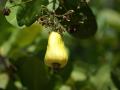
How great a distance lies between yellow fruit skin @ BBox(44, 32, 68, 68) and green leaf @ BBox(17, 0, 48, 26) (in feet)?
0.31

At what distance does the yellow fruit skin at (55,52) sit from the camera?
5.00ft

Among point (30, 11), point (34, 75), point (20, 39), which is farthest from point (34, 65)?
point (30, 11)

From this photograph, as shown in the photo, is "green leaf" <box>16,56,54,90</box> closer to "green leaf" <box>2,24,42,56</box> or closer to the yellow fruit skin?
"green leaf" <box>2,24,42,56</box>

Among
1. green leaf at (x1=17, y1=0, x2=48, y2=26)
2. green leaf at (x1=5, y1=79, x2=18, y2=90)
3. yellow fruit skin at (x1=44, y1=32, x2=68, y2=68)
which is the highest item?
green leaf at (x1=17, y1=0, x2=48, y2=26)

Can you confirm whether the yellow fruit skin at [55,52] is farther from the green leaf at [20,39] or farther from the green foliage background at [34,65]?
the green leaf at [20,39]

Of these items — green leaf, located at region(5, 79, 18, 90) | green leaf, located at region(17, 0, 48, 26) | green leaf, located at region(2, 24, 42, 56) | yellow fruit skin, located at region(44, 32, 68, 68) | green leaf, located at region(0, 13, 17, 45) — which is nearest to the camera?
yellow fruit skin, located at region(44, 32, 68, 68)

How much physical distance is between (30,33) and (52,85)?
0.38m

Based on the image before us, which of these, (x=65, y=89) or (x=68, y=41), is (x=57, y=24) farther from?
(x=68, y=41)

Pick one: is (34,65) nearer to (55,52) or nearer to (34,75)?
(34,75)

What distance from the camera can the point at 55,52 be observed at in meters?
1.54

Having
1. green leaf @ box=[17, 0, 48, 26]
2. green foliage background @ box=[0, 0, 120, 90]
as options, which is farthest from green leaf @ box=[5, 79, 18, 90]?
green leaf @ box=[17, 0, 48, 26]

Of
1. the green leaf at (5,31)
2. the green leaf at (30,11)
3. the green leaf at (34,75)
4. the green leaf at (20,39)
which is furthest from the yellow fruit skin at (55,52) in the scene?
the green leaf at (20,39)

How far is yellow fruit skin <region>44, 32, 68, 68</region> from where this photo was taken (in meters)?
1.53

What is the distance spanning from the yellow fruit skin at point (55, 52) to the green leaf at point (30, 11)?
10 cm
